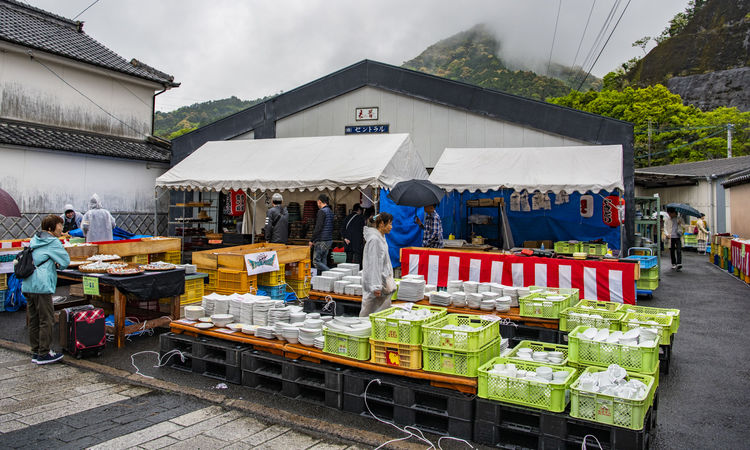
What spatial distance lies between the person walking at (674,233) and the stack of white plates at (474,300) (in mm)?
11999

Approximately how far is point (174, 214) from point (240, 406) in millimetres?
14401

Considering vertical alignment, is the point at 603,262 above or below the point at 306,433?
above

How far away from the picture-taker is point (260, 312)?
6008mm

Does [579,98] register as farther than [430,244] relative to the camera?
Yes

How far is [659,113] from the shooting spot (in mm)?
39844

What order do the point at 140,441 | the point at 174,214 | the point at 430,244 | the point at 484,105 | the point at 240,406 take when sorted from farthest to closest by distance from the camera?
the point at 174,214 < the point at 484,105 < the point at 430,244 < the point at 240,406 < the point at 140,441

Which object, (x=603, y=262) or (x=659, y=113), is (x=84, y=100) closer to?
(x=603, y=262)

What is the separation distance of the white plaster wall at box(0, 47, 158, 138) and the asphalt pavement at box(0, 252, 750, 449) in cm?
1013

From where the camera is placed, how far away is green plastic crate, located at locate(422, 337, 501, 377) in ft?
14.2

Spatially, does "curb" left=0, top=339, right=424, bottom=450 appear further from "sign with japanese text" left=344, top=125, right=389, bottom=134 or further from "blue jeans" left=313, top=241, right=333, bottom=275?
"sign with japanese text" left=344, top=125, right=389, bottom=134

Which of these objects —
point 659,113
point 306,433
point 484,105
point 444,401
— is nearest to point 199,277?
point 306,433

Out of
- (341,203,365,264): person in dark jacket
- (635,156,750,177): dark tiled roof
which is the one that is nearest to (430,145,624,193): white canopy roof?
(341,203,365,264): person in dark jacket

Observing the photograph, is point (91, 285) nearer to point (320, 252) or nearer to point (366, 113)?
point (320, 252)

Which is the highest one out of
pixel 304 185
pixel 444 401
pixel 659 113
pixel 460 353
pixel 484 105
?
pixel 659 113
